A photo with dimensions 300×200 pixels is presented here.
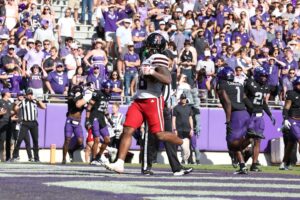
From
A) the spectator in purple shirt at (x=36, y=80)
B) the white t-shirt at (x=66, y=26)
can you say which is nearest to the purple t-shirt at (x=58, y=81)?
Answer: the spectator in purple shirt at (x=36, y=80)

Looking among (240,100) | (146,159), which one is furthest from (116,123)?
(146,159)

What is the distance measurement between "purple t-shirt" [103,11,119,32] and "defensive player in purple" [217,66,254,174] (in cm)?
999

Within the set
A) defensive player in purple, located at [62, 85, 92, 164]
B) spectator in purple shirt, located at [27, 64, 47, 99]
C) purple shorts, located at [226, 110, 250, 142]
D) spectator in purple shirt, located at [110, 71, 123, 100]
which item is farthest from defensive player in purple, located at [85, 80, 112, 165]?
purple shorts, located at [226, 110, 250, 142]

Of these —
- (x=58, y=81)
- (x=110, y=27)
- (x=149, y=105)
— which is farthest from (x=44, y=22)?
(x=149, y=105)

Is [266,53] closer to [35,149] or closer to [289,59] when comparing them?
[289,59]

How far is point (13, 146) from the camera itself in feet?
80.0

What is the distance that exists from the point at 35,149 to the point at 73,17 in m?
6.10

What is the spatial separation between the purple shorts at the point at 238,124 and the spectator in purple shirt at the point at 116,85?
815 centimetres

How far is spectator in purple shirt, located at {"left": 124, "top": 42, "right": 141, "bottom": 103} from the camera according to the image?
1018 inches

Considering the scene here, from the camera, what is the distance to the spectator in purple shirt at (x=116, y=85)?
83.2ft

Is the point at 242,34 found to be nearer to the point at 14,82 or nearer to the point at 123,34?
the point at 123,34

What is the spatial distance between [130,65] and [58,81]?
1886mm

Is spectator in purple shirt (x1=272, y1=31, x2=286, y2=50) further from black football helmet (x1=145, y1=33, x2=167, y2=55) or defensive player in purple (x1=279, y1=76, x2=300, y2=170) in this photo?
black football helmet (x1=145, y1=33, x2=167, y2=55)

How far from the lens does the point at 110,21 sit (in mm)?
27422
